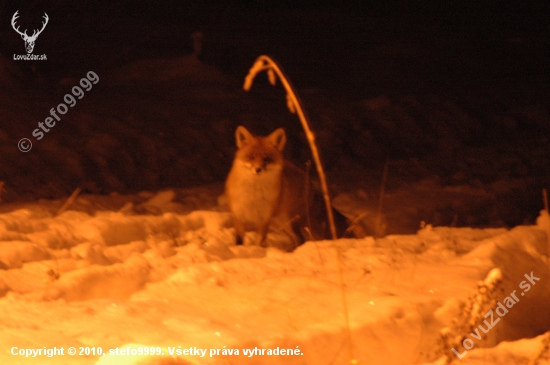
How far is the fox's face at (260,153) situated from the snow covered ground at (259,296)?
1.12m

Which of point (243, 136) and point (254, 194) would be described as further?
point (243, 136)

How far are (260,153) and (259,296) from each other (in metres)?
2.98

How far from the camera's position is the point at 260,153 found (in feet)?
22.2

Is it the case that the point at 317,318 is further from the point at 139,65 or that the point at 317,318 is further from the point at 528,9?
the point at 528,9

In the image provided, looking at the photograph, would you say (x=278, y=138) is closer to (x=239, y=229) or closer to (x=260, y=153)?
(x=260, y=153)

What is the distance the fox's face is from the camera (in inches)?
265

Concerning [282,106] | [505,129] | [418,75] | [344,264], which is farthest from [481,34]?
[344,264]

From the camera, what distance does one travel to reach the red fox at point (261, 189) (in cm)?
675

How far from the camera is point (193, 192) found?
912 centimetres

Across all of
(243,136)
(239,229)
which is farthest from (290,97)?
(243,136)

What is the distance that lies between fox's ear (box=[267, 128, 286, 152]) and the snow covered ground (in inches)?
62.2

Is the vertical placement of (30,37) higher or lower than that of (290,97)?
higher

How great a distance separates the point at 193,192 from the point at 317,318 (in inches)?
224

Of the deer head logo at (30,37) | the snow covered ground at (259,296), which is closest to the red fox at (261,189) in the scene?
the snow covered ground at (259,296)
